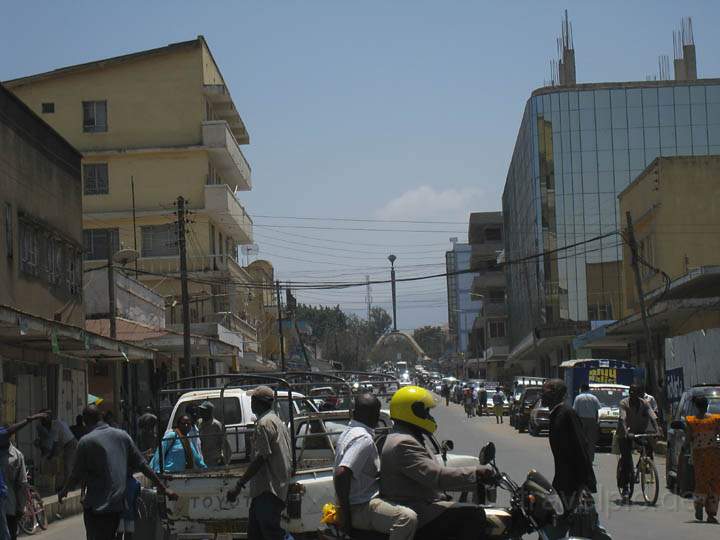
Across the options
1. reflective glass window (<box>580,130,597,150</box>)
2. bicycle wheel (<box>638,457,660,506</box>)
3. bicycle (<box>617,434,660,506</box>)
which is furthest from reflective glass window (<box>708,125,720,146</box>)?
bicycle wheel (<box>638,457,660,506</box>)

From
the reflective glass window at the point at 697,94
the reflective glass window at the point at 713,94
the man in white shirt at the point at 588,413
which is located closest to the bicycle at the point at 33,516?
the man in white shirt at the point at 588,413

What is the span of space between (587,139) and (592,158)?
4.61 ft

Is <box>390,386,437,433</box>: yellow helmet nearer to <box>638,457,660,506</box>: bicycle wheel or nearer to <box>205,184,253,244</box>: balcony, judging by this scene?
<box>638,457,660,506</box>: bicycle wheel

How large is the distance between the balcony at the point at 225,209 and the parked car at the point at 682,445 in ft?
128

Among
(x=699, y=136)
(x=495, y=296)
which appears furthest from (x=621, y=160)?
(x=495, y=296)

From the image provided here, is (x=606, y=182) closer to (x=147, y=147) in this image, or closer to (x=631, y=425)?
(x=147, y=147)

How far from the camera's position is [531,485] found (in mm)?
7746

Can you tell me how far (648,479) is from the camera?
18.2 meters

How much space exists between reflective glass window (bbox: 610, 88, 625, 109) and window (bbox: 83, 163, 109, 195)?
41333mm

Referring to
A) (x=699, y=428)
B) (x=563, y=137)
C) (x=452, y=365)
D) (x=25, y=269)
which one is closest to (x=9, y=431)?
(x=699, y=428)

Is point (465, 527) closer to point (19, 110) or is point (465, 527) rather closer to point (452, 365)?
point (19, 110)

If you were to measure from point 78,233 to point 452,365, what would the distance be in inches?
6291

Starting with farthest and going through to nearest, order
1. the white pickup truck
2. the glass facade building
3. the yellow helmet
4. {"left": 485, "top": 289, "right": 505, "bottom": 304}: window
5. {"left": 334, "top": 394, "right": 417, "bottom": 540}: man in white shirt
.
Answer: {"left": 485, "top": 289, "right": 505, "bottom": 304}: window, the glass facade building, the white pickup truck, the yellow helmet, {"left": 334, "top": 394, "right": 417, "bottom": 540}: man in white shirt

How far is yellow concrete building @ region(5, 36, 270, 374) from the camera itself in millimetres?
57781
